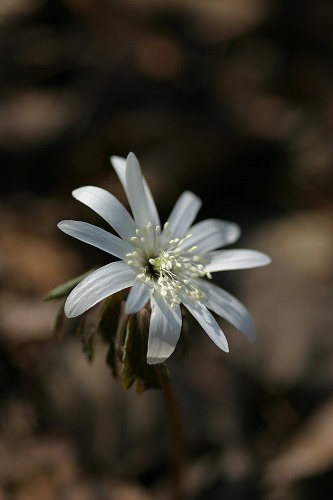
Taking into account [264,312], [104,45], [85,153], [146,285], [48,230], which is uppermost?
[104,45]

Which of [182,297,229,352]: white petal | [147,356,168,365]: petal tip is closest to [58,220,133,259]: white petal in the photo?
[182,297,229,352]: white petal

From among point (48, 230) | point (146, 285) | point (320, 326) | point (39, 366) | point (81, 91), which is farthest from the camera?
point (81, 91)

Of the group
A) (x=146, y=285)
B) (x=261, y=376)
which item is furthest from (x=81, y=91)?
(x=146, y=285)

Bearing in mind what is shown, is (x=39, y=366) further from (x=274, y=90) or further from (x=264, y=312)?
(x=274, y=90)

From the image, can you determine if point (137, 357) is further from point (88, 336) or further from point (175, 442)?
point (175, 442)

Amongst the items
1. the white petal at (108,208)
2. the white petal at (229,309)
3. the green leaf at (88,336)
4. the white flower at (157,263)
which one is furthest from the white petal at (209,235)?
the green leaf at (88,336)

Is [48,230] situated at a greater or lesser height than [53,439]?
greater

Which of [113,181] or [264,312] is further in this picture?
[113,181]

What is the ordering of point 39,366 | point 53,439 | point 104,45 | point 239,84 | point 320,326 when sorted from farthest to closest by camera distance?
point 239,84
point 104,45
point 320,326
point 39,366
point 53,439
